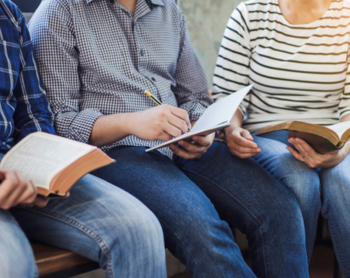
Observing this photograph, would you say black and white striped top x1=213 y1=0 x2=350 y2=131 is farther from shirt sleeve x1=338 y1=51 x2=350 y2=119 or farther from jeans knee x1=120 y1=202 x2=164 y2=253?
jeans knee x1=120 y1=202 x2=164 y2=253

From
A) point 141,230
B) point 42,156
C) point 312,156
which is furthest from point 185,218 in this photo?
point 312,156

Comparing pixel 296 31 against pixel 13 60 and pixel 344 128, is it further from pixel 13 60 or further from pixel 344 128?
pixel 13 60

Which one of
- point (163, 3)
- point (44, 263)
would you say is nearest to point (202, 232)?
point (44, 263)

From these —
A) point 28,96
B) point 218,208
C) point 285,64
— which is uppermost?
point 285,64

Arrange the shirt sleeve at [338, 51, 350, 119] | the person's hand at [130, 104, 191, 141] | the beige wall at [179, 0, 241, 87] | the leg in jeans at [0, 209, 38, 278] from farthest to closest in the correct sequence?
the beige wall at [179, 0, 241, 87] < the shirt sleeve at [338, 51, 350, 119] < the person's hand at [130, 104, 191, 141] < the leg in jeans at [0, 209, 38, 278]

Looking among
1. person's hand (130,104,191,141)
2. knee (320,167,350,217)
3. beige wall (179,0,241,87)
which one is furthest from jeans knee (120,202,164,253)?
beige wall (179,0,241,87)

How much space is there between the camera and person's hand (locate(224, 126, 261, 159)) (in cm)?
119

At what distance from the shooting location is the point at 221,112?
41.0 inches

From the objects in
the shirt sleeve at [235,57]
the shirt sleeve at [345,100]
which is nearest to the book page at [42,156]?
the shirt sleeve at [235,57]

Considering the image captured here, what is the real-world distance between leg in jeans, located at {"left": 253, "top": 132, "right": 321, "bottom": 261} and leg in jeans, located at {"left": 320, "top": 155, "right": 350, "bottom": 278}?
27 mm

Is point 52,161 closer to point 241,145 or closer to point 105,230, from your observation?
point 105,230

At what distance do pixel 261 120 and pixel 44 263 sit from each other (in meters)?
0.91

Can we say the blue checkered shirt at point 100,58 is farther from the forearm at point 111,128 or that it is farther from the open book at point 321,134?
the open book at point 321,134

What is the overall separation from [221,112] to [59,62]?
467 millimetres
